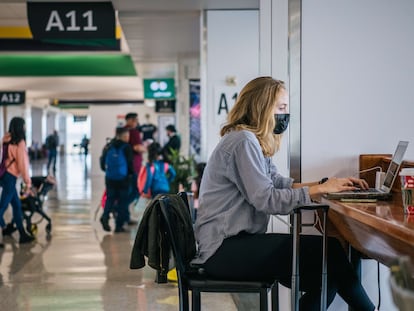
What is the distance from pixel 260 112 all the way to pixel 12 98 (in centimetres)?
1976

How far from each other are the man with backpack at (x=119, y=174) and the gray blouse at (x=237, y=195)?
6119mm

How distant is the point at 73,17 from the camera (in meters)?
7.22

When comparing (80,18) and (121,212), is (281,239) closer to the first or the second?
(80,18)

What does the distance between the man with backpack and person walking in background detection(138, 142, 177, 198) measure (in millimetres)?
347

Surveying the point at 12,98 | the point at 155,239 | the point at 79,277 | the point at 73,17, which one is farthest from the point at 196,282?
the point at 12,98

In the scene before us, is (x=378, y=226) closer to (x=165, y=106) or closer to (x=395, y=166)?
(x=395, y=166)

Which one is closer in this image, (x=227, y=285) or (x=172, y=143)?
(x=227, y=285)

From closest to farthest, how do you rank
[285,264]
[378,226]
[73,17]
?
[378,226] → [285,264] → [73,17]

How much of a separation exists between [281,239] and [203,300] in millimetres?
2293

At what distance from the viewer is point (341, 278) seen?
9.76 feet

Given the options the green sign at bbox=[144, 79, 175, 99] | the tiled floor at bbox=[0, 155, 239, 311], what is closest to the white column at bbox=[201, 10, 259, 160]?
the tiled floor at bbox=[0, 155, 239, 311]

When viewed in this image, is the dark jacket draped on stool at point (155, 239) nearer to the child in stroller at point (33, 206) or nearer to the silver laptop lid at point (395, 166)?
the silver laptop lid at point (395, 166)

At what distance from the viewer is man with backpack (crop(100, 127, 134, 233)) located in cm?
914

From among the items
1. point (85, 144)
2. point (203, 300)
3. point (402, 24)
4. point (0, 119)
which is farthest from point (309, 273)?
point (85, 144)
